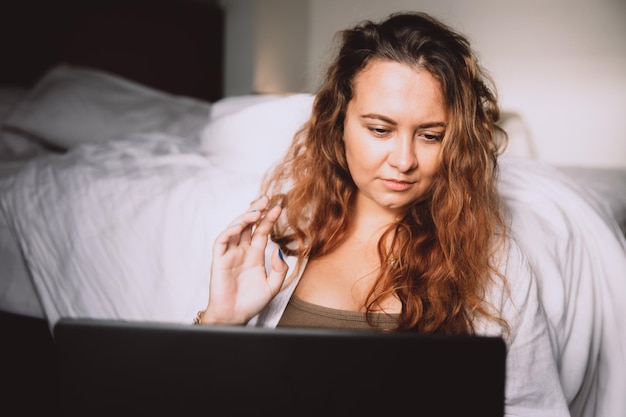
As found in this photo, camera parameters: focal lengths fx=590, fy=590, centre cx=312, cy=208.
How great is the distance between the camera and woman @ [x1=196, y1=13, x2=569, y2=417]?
864 mm

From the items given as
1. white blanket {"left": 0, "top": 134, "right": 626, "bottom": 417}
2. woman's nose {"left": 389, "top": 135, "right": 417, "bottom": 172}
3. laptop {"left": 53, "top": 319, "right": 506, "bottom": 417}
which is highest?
woman's nose {"left": 389, "top": 135, "right": 417, "bottom": 172}

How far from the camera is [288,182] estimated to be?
1159 mm

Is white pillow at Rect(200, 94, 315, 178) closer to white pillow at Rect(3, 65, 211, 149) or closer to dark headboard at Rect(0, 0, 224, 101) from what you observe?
white pillow at Rect(3, 65, 211, 149)

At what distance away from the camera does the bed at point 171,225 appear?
1.08 meters

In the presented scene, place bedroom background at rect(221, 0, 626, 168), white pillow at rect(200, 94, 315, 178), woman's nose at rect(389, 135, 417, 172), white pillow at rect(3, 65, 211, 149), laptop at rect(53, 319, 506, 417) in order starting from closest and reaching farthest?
laptop at rect(53, 319, 506, 417), woman's nose at rect(389, 135, 417, 172), white pillow at rect(200, 94, 315, 178), bedroom background at rect(221, 0, 626, 168), white pillow at rect(3, 65, 211, 149)

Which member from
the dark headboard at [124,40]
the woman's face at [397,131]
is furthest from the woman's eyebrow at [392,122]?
the dark headboard at [124,40]

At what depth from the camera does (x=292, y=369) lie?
1.63ft

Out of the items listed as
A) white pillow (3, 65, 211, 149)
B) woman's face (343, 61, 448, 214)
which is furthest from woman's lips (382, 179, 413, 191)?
white pillow (3, 65, 211, 149)

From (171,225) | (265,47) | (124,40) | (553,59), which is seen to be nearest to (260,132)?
(171,225)

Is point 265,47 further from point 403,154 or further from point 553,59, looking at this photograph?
point 403,154

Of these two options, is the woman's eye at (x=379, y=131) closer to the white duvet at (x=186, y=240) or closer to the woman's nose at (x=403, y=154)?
the woman's nose at (x=403, y=154)

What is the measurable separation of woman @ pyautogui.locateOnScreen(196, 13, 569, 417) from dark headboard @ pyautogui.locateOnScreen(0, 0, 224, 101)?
2.08 meters

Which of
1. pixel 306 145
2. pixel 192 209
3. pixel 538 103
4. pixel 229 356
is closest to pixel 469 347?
pixel 229 356

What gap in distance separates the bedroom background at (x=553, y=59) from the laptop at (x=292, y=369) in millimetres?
1329
